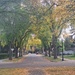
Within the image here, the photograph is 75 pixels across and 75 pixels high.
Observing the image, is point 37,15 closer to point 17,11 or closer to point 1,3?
point 17,11

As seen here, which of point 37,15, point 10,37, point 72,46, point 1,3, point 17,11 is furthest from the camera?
point 72,46

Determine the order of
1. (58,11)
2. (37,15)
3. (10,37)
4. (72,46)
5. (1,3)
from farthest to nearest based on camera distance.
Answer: (72,46)
(10,37)
(37,15)
(58,11)
(1,3)

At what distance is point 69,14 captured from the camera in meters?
25.2

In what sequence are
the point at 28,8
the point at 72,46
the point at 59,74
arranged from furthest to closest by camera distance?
1. the point at 72,46
2. the point at 28,8
3. the point at 59,74

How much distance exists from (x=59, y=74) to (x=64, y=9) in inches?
298

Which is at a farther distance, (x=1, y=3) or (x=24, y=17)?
(x=24, y=17)

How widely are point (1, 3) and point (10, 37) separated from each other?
33.6 meters

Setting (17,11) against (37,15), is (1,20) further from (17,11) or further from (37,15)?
(37,15)

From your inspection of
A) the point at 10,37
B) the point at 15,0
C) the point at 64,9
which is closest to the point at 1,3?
the point at 15,0

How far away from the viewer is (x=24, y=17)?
25938 millimetres

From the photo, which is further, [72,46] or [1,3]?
[72,46]

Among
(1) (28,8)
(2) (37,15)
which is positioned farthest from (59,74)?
(1) (28,8)

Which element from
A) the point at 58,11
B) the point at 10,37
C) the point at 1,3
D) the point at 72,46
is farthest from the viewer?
the point at 72,46

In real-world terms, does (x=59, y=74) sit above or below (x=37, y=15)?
below
